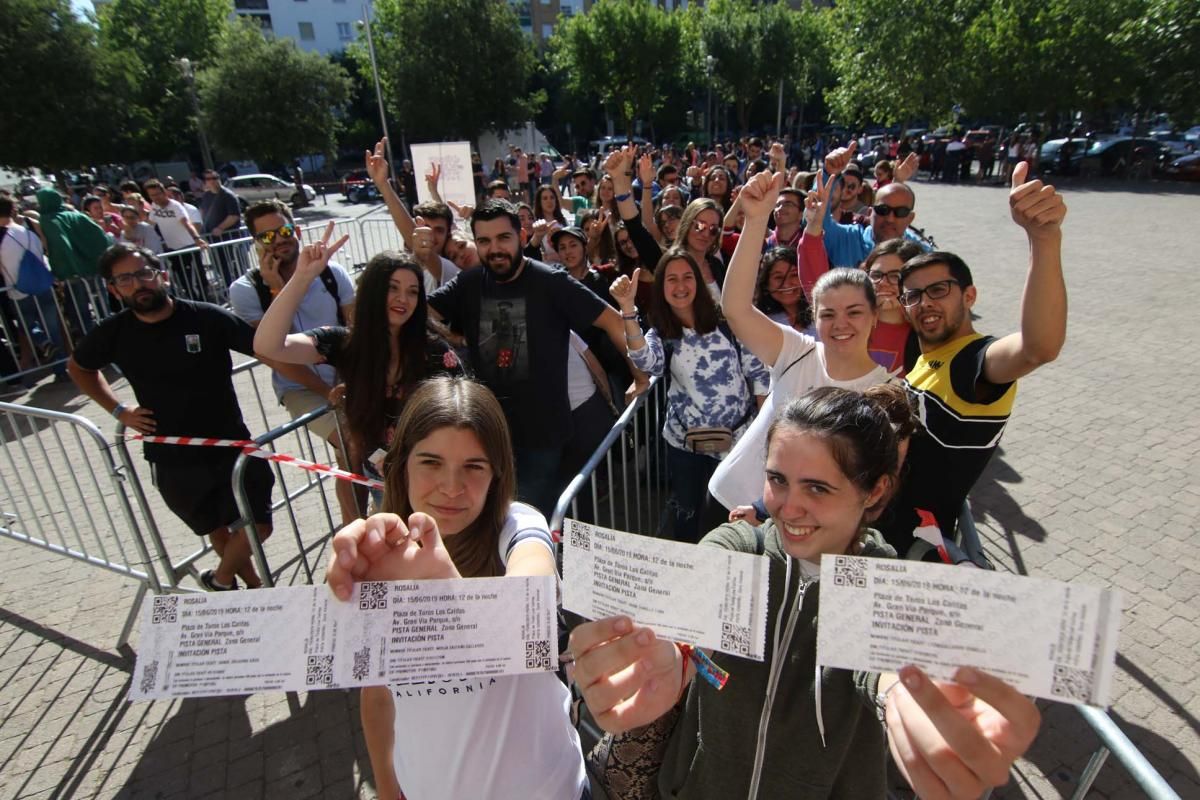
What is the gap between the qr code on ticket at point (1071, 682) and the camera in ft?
3.58

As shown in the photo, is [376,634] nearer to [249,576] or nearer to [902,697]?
[902,697]

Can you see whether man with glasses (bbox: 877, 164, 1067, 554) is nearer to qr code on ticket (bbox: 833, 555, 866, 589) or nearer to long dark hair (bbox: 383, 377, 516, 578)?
qr code on ticket (bbox: 833, 555, 866, 589)

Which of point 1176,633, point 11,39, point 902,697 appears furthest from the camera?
point 11,39

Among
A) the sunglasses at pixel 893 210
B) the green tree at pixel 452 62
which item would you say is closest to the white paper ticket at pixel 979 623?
the sunglasses at pixel 893 210

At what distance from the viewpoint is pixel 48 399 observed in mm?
7738

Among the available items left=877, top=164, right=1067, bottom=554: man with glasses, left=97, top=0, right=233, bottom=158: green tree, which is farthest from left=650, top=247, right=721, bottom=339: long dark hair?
left=97, top=0, right=233, bottom=158: green tree

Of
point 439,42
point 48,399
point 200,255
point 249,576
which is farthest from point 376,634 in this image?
point 439,42

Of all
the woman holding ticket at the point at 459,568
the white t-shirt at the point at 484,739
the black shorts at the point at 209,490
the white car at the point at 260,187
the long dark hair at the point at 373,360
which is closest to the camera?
the woman holding ticket at the point at 459,568

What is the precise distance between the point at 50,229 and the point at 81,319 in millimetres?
1213

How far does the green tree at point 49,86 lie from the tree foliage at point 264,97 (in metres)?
7.65

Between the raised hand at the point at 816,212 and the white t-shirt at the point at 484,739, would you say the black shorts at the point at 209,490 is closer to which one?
the white t-shirt at the point at 484,739

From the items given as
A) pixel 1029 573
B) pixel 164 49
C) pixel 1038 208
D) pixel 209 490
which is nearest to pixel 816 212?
pixel 1038 208

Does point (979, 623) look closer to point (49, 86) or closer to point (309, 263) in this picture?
point (309, 263)

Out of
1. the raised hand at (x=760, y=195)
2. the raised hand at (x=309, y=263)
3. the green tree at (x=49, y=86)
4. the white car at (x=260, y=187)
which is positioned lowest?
the white car at (x=260, y=187)
